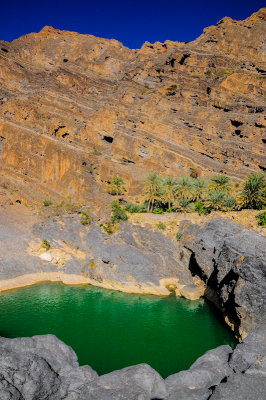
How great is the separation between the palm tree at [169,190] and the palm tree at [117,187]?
34.1ft

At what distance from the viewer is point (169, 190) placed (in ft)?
165

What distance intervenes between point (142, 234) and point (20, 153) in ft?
115

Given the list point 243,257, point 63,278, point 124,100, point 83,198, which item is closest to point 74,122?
point 124,100

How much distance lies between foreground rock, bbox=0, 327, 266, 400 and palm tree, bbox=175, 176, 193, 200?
30.7 metres

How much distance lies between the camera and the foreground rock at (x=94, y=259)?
38.4m

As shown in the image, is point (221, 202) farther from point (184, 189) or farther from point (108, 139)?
point (108, 139)

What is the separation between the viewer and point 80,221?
47.7 m

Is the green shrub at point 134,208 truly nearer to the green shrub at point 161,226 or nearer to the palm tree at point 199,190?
the green shrub at point 161,226

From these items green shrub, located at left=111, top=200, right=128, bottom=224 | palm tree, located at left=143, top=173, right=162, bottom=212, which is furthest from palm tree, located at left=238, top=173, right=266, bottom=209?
green shrub, located at left=111, top=200, right=128, bottom=224

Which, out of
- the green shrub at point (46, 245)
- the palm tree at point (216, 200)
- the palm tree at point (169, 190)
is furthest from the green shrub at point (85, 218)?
the palm tree at point (216, 200)

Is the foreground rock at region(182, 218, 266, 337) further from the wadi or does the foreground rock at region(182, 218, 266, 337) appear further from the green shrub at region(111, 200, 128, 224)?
the green shrub at region(111, 200, 128, 224)

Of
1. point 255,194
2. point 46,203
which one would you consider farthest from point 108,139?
point 255,194

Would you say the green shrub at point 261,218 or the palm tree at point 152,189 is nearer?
the green shrub at point 261,218

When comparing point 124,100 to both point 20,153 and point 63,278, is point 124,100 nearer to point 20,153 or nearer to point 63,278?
point 20,153
